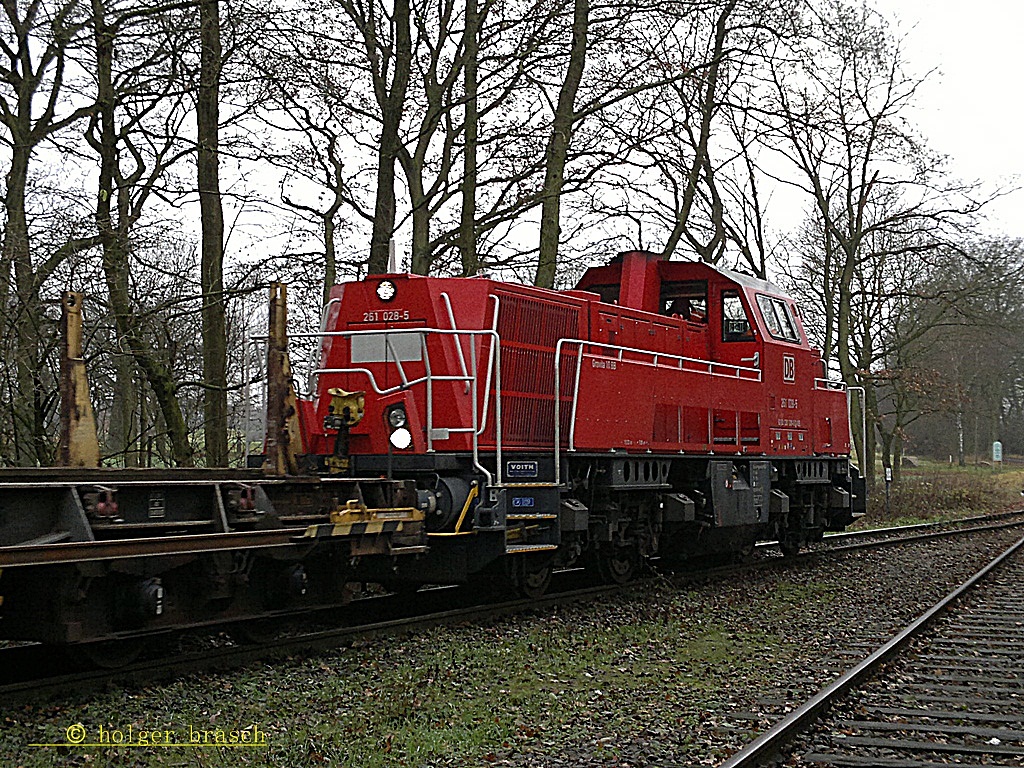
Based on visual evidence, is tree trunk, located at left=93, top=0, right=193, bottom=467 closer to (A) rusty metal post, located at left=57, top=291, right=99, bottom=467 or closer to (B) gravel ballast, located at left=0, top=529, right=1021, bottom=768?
(A) rusty metal post, located at left=57, top=291, right=99, bottom=467

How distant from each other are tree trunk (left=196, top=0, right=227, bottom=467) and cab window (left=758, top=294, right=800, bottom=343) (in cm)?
716

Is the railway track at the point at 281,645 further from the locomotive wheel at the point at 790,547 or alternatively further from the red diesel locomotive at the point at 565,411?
the locomotive wheel at the point at 790,547

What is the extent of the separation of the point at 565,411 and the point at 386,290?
223 cm

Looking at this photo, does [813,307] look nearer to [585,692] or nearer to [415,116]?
[415,116]

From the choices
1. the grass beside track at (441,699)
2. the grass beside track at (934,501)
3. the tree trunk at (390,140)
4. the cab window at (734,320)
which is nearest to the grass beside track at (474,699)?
the grass beside track at (441,699)

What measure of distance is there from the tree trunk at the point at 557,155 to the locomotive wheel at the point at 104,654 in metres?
11.0

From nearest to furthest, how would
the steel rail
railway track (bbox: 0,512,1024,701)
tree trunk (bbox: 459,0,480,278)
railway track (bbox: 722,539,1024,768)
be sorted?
railway track (bbox: 722,539,1024,768) → the steel rail → railway track (bbox: 0,512,1024,701) → tree trunk (bbox: 459,0,480,278)

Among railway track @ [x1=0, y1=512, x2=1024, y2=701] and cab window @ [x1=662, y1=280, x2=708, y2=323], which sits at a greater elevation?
cab window @ [x1=662, y1=280, x2=708, y2=323]

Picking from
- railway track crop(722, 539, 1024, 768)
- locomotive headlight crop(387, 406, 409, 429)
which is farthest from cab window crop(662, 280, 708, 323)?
locomotive headlight crop(387, 406, 409, 429)

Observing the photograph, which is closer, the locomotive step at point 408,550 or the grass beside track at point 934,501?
the locomotive step at point 408,550

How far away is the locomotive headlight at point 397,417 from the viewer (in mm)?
10438

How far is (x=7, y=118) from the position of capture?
14.9 metres

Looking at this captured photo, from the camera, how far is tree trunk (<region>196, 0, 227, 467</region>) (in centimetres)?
1469

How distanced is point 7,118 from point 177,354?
12.6 feet
